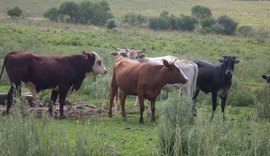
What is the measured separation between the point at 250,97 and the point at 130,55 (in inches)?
160

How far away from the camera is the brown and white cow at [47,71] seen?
12.2 m

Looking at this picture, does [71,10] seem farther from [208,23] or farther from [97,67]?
[97,67]

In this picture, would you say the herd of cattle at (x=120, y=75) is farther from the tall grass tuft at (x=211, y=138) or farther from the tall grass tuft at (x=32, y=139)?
the tall grass tuft at (x=32, y=139)

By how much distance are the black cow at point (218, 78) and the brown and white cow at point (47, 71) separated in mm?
3113

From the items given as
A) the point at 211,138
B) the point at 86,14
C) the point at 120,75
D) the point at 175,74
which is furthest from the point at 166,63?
the point at 86,14

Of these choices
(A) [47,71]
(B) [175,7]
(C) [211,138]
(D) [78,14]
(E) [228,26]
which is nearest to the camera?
(C) [211,138]

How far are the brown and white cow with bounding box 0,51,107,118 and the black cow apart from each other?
311 centimetres

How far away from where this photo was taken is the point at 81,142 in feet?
22.5

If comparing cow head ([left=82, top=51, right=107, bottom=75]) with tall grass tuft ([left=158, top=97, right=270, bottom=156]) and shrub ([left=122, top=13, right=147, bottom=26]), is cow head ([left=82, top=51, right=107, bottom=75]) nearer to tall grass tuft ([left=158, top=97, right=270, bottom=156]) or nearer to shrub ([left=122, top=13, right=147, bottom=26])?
tall grass tuft ([left=158, top=97, right=270, bottom=156])

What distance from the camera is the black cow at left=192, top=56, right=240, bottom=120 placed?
1343 cm

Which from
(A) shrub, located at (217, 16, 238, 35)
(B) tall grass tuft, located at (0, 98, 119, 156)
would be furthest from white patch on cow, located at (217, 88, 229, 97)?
(A) shrub, located at (217, 16, 238, 35)

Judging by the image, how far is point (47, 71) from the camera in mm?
12531

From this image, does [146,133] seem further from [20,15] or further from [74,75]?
[20,15]

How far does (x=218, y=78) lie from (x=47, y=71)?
4.50 m
